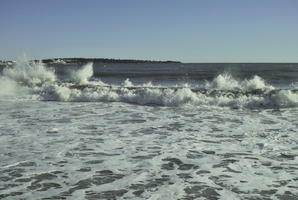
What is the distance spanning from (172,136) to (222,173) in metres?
3.13

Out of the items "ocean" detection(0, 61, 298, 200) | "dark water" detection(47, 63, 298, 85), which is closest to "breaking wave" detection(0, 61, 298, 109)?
"ocean" detection(0, 61, 298, 200)

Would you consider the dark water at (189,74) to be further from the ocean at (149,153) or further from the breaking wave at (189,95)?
the ocean at (149,153)

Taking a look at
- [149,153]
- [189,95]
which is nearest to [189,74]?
[189,95]

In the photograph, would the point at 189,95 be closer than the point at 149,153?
No

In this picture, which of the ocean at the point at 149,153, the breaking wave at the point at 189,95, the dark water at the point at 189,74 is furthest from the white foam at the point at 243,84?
the dark water at the point at 189,74

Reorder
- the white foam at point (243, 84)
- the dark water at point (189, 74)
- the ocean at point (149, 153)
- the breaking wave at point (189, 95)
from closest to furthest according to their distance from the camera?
the ocean at point (149, 153) → the breaking wave at point (189, 95) → the white foam at point (243, 84) → the dark water at point (189, 74)

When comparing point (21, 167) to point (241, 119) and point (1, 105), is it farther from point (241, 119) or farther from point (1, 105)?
point (1, 105)

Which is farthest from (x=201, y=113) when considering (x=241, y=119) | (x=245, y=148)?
(x=245, y=148)

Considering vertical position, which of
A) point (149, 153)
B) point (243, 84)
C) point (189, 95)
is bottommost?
point (149, 153)

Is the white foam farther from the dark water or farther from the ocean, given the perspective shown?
the dark water

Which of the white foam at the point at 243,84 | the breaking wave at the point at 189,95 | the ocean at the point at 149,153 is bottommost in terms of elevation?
the ocean at the point at 149,153

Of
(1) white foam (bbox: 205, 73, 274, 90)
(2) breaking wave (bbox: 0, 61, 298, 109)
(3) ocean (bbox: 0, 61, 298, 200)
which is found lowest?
(3) ocean (bbox: 0, 61, 298, 200)

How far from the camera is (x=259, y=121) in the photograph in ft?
39.5

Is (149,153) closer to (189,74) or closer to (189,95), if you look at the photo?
(189,95)
